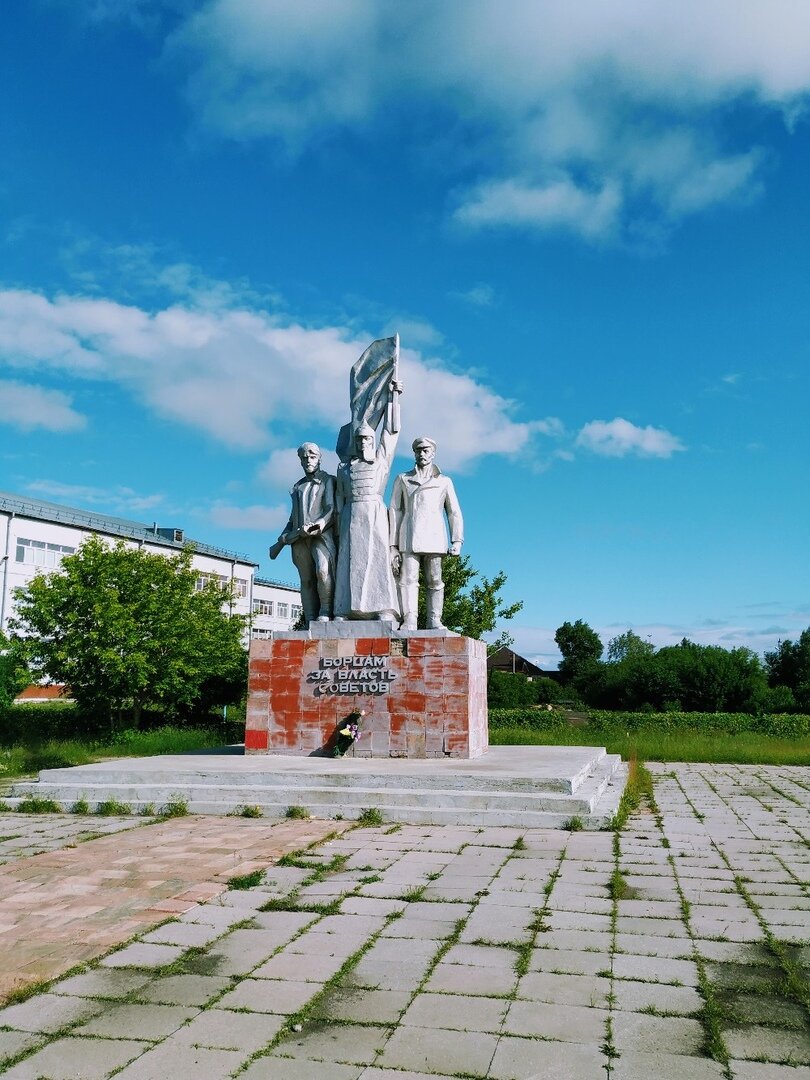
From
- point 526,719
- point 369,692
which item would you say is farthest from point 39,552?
point 369,692

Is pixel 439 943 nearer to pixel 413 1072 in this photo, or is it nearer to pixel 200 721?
pixel 413 1072

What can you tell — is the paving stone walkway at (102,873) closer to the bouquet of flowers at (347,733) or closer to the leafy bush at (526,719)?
the bouquet of flowers at (347,733)

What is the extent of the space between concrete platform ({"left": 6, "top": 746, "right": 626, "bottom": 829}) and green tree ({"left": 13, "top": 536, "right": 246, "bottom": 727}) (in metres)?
9.18

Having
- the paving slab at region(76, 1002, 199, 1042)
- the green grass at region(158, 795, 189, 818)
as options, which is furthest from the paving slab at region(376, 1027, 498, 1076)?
the green grass at region(158, 795, 189, 818)

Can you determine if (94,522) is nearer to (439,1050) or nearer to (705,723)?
(705,723)

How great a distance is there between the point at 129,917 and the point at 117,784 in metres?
4.39

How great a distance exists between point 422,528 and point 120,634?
383 inches

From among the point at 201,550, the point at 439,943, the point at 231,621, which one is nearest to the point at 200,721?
the point at 231,621

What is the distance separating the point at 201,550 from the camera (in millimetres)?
47688

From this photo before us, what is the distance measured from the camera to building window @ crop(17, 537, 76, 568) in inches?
1489

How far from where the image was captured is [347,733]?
384 inches

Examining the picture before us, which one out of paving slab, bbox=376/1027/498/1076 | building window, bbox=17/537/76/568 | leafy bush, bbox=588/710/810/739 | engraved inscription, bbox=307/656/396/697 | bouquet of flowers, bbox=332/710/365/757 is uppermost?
building window, bbox=17/537/76/568

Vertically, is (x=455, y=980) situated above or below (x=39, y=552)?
below

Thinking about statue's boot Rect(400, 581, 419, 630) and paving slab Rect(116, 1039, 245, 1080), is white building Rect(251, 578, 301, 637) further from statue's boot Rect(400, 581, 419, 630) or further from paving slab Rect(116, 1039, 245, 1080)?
paving slab Rect(116, 1039, 245, 1080)
